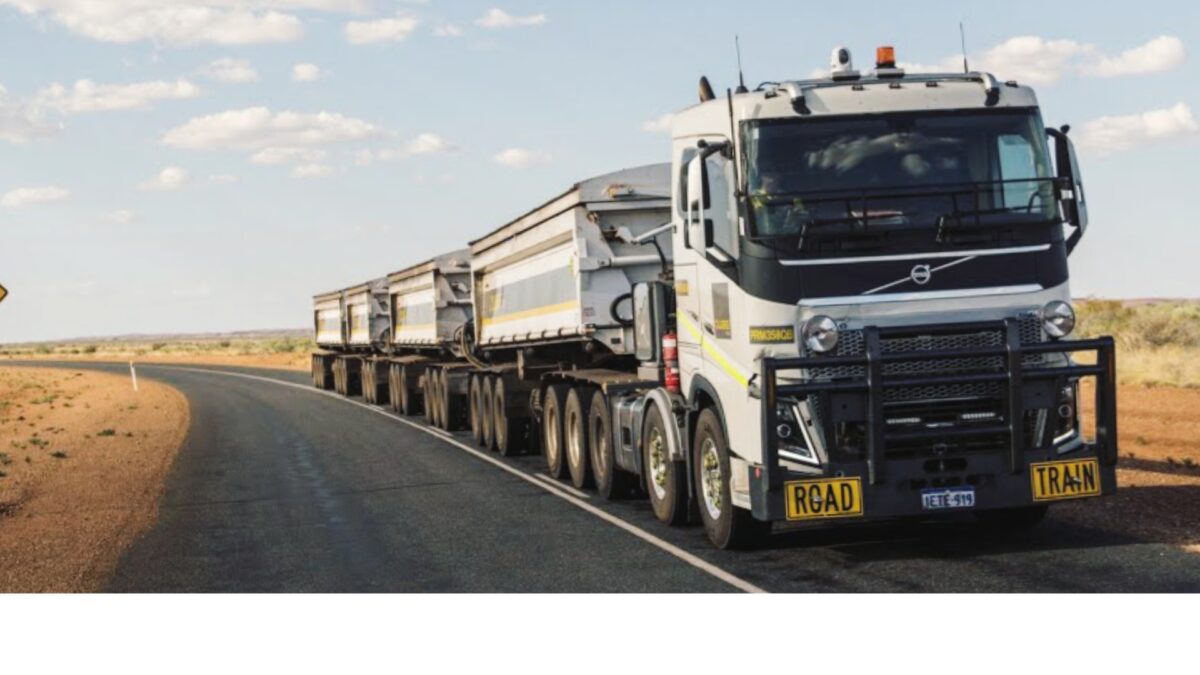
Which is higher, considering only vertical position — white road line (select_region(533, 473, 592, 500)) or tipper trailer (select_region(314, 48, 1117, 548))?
tipper trailer (select_region(314, 48, 1117, 548))

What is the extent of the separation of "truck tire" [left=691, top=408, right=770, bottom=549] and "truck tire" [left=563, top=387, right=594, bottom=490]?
4.41 m

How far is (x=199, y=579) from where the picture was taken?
11.2 m

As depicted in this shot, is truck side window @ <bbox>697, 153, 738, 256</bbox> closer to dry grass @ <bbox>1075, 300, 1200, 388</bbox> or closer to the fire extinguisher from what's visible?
the fire extinguisher

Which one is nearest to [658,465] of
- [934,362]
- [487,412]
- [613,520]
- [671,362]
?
[613,520]

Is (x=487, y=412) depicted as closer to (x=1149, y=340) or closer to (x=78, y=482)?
(x=78, y=482)

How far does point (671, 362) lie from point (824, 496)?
2.87 m

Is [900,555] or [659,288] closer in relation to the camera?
[900,555]

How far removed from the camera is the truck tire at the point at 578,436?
53.2 feet

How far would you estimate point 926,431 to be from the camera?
10039 mm

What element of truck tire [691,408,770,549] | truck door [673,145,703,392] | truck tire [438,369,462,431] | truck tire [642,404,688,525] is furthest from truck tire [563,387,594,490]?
truck tire [438,369,462,431]

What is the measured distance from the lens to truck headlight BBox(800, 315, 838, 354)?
9945 mm

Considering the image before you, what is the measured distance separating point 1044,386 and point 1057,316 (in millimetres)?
499

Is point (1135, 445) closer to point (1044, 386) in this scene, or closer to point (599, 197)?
point (599, 197)

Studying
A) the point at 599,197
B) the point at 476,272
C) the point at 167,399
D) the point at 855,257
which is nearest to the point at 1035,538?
the point at 855,257
